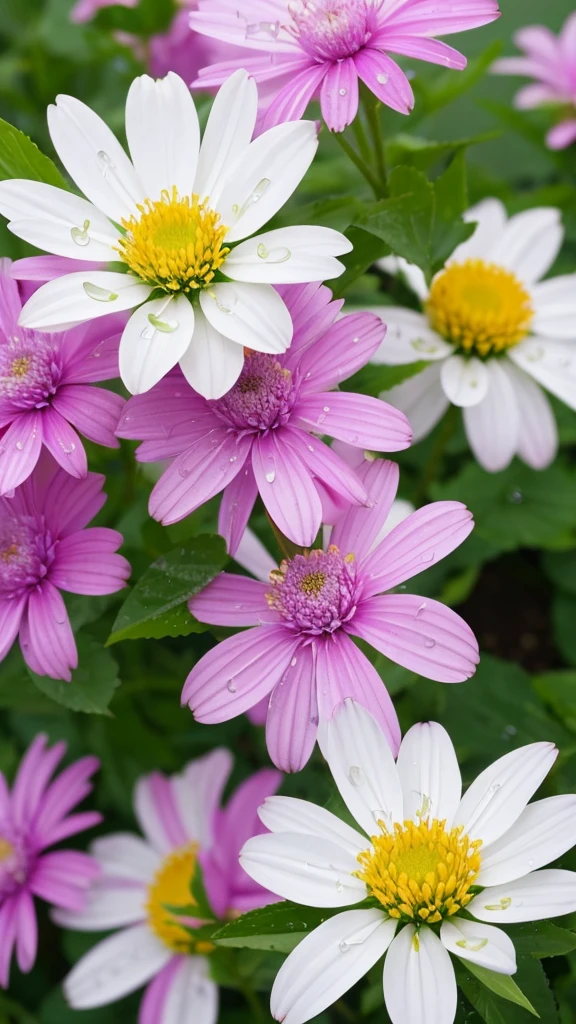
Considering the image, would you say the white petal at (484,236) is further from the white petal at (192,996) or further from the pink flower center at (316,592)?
the white petal at (192,996)

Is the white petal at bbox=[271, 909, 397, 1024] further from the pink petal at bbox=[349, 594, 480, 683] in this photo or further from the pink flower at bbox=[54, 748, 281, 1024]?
the pink flower at bbox=[54, 748, 281, 1024]

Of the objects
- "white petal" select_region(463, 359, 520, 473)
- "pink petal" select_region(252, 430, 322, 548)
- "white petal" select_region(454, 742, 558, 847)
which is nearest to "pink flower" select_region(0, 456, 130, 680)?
"pink petal" select_region(252, 430, 322, 548)

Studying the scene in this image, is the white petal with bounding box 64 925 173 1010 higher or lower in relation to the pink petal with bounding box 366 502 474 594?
lower

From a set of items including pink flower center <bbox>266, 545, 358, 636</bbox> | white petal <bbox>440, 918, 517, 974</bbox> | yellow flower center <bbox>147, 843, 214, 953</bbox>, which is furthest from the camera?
yellow flower center <bbox>147, 843, 214, 953</bbox>

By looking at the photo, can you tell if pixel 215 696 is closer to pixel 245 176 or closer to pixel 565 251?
pixel 245 176

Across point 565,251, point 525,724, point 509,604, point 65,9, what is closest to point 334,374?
point 525,724

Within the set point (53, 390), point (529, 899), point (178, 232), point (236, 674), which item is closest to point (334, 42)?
point (178, 232)

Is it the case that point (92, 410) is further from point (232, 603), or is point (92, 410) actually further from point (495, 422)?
point (495, 422)
